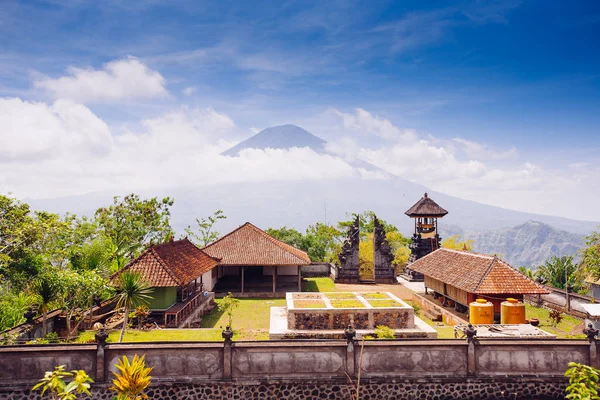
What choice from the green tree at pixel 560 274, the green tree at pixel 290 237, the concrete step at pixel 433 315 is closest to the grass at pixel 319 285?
the concrete step at pixel 433 315

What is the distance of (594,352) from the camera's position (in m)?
11.4

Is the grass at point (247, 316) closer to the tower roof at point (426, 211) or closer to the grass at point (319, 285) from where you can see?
the grass at point (319, 285)

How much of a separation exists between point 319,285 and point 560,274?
1773 cm

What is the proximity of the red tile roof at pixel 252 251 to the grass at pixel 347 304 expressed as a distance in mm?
9621

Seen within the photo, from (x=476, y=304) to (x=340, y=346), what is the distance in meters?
9.05

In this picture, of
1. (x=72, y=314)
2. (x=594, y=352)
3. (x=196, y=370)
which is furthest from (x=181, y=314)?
(x=594, y=352)

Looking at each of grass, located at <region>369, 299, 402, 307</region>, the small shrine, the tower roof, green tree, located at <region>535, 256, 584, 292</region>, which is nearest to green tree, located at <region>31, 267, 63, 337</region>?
grass, located at <region>369, 299, 402, 307</region>

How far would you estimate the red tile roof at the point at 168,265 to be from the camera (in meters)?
18.4

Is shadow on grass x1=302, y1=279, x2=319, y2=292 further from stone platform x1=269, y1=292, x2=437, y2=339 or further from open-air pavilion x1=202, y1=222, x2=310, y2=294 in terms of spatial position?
stone platform x1=269, y1=292, x2=437, y2=339

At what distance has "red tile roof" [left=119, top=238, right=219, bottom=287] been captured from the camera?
18.4m

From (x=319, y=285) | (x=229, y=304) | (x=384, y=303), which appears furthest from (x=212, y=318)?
(x=319, y=285)

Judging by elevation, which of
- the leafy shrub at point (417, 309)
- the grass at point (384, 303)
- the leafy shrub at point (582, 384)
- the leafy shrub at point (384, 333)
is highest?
the leafy shrub at point (582, 384)

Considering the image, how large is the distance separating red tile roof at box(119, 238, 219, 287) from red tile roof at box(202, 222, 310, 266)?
3.67 m

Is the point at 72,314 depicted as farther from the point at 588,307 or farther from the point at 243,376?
the point at 588,307
